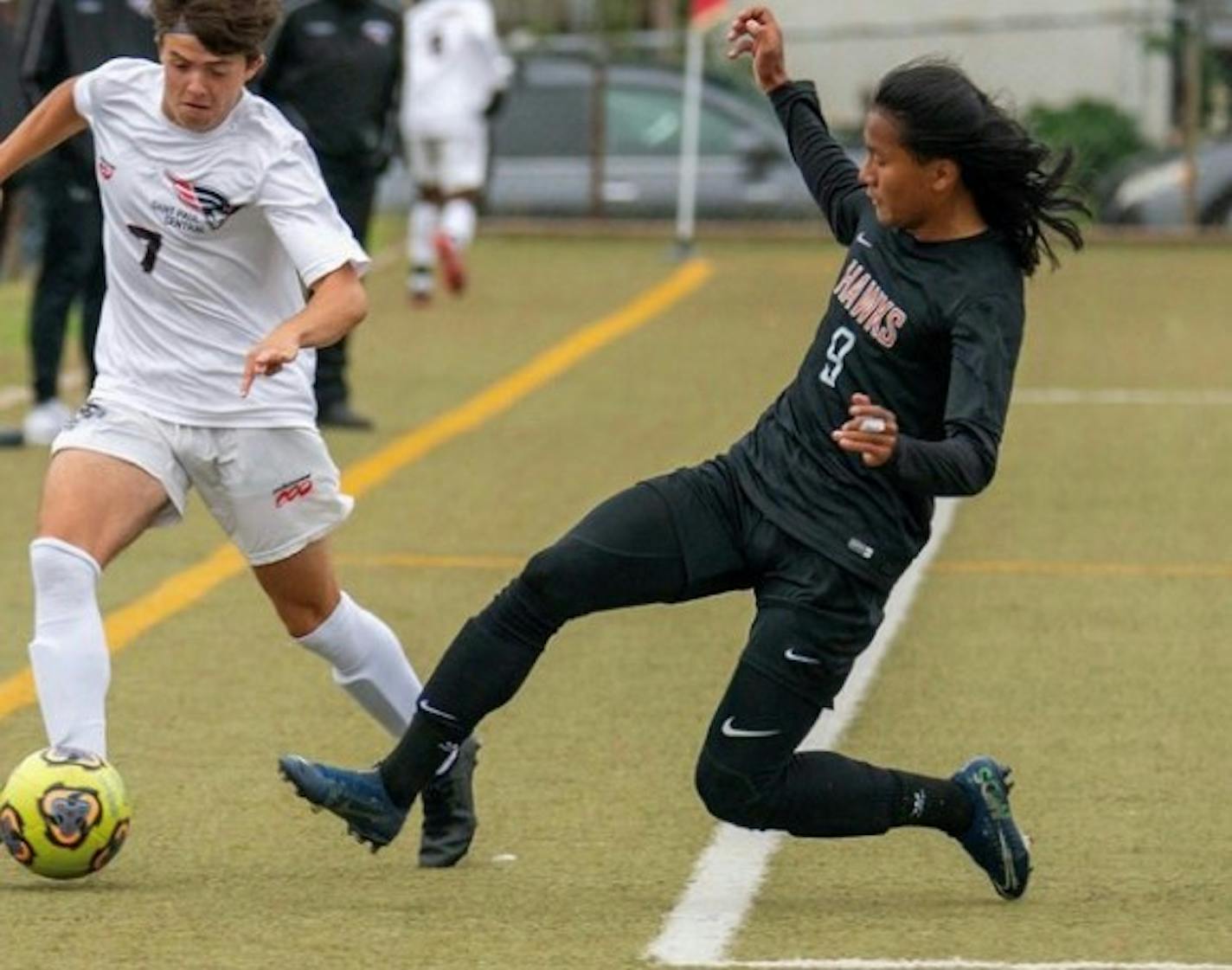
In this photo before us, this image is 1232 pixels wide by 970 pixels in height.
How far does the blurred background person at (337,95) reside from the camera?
1450 cm

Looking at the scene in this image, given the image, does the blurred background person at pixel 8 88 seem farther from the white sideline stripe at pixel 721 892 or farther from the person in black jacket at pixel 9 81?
the white sideline stripe at pixel 721 892

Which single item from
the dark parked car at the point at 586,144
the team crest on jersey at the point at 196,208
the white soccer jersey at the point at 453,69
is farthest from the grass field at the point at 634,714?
the dark parked car at the point at 586,144

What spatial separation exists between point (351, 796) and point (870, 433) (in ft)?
4.49

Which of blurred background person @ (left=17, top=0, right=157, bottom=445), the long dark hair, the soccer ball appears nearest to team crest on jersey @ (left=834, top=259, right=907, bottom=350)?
the long dark hair

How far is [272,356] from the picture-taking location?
6.35 m

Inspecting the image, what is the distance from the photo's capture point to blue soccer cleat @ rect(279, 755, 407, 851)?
6.60 metres

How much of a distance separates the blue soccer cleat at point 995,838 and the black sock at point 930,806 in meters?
0.02

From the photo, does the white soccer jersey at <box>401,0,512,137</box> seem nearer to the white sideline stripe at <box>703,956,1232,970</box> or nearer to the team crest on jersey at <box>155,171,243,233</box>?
the team crest on jersey at <box>155,171,243,233</box>

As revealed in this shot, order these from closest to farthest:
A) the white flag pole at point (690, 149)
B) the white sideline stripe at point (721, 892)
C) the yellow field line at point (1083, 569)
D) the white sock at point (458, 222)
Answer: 1. the white sideline stripe at point (721, 892)
2. the yellow field line at point (1083, 569)
3. the white sock at point (458, 222)
4. the white flag pole at point (690, 149)

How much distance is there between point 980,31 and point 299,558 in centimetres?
2187

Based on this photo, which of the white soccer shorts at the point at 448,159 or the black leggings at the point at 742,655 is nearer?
the black leggings at the point at 742,655

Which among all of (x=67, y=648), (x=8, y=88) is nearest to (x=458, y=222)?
(x=8, y=88)

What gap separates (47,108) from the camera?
23.2 feet

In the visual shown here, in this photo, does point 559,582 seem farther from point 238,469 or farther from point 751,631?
point 238,469
